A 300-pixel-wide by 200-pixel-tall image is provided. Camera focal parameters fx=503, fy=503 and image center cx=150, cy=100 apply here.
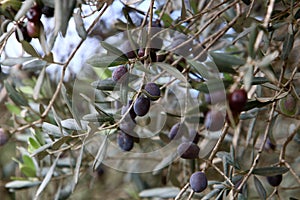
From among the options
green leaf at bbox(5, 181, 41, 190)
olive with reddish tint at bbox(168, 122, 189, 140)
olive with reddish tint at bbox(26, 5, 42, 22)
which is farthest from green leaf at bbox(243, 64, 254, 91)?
green leaf at bbox(5, 181, 41, 190)

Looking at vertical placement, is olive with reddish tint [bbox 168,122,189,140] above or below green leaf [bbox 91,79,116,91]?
below

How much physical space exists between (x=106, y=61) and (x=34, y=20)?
0.11 m

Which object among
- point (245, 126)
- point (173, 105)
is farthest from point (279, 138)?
point (173, 105)

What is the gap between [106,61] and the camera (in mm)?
654

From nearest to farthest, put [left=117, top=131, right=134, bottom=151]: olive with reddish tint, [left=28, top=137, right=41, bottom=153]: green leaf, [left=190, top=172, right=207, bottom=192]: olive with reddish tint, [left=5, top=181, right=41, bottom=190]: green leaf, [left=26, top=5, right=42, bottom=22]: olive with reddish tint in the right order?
1. [left=26, top=5, right=42, bottom=22]: olive with reddish tint
2. [left=190, top=172, right=207, bottom=192]: olive with reddish tint
3. [left=117, top=131, right=134, bottom=151]: olive with reddish tint
4. [left=28, top=137, right=41, bottom=153]: green leaf
5. [left=5, top=181, right=41, bottom=190]: green leaf

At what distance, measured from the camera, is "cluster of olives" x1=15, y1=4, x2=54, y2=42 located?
60 cm

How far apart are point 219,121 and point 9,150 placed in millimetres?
960

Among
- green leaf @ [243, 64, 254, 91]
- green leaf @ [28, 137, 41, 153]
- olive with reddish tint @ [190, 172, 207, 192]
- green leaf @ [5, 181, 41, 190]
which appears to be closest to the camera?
green leaf @ [243, 64, 254, 91]

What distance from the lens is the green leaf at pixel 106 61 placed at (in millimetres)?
642

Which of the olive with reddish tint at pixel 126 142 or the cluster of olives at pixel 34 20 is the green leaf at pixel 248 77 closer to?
the cluster of olives at pixel 34 20

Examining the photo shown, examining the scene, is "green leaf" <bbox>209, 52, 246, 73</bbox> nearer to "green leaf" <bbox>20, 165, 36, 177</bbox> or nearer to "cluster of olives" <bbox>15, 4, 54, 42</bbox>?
"cluster of olives" <bbox>15, 4, 54, 42</bbox>

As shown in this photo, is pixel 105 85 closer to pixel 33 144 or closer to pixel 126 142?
pixel 126 142

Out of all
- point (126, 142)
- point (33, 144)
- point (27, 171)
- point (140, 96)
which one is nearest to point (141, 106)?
point (140, 96)

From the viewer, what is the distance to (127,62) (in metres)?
0.64
